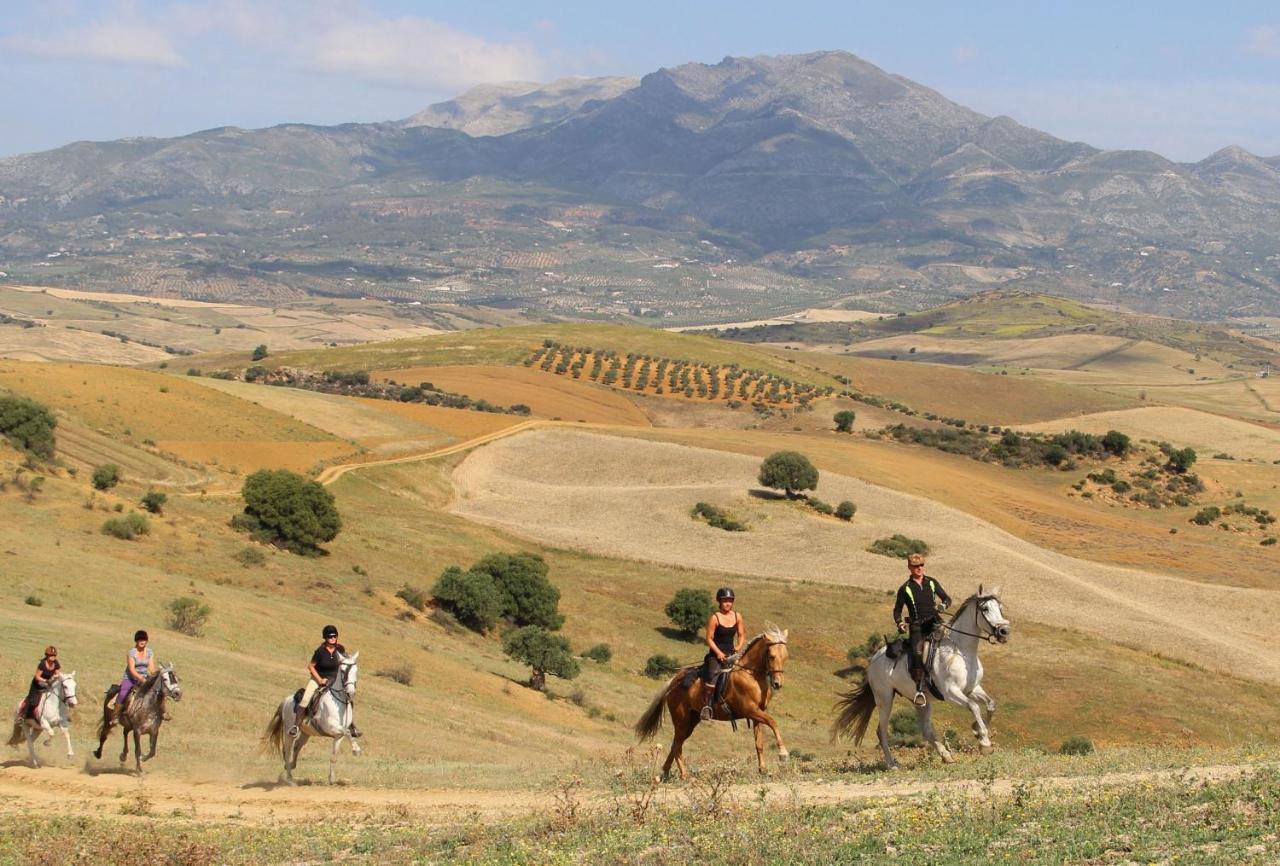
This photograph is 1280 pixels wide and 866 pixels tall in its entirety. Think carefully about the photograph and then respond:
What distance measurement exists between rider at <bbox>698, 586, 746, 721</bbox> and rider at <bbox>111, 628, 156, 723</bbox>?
10944 mm

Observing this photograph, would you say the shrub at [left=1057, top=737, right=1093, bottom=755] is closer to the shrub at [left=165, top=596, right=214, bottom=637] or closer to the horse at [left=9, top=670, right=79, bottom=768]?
the shrub at [left=165, top=596, right=214, bottom=637]

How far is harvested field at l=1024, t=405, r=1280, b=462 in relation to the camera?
149 meters

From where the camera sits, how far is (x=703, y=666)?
2195cm

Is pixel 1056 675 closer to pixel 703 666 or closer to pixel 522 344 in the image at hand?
pixel 703 666

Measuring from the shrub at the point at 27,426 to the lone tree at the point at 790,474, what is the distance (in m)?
44.9

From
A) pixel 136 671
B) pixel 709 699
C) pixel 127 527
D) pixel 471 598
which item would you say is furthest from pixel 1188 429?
pixel 136 671

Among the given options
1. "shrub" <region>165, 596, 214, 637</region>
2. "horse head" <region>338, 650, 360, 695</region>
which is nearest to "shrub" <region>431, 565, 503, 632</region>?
"shrub" <region>165, 596, 214, 637</region>

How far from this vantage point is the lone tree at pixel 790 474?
90.4 metres

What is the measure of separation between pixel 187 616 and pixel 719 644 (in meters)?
25.2

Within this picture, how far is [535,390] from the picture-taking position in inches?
5851

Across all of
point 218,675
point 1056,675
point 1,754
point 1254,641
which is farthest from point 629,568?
point 1,754

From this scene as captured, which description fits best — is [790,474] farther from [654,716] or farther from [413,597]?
[654,716]

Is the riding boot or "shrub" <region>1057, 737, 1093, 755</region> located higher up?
the riding boot

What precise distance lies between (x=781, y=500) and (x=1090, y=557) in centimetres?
2003
